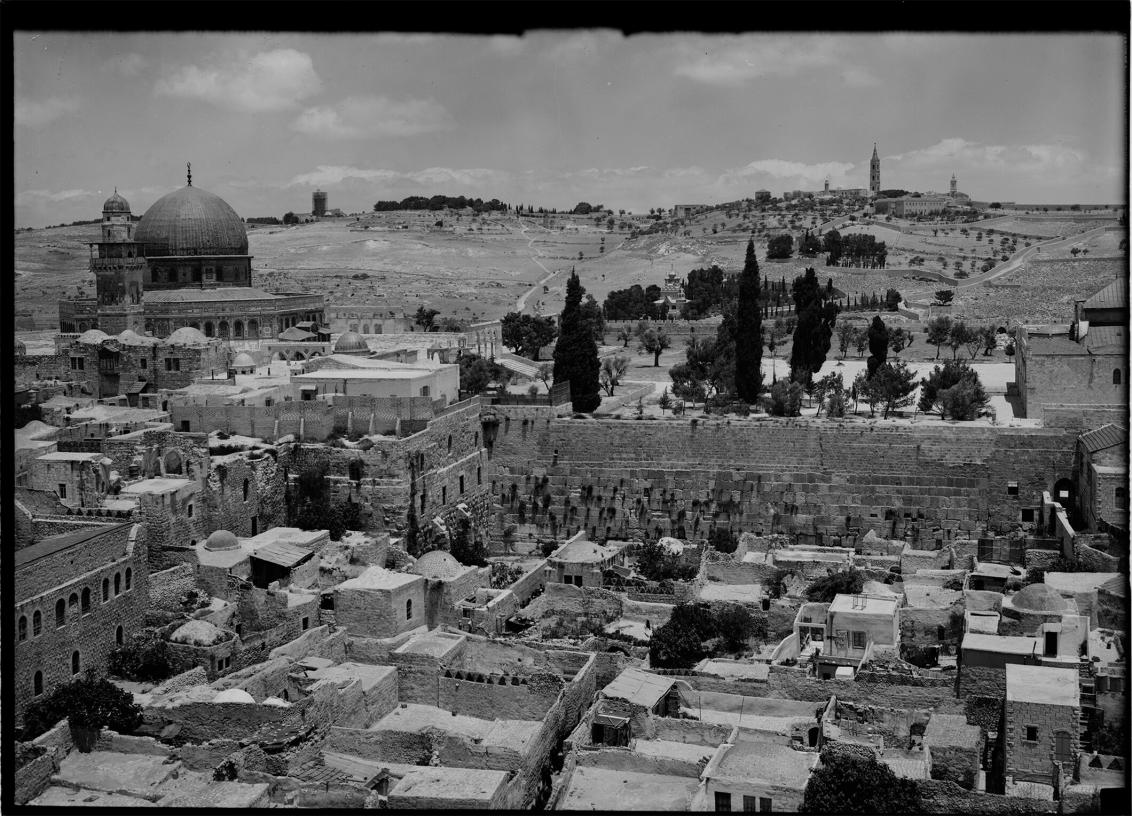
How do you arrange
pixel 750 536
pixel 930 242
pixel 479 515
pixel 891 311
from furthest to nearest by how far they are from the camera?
pixel 930 242, pixel 891 311, pixel 479 515, pixel 750 536

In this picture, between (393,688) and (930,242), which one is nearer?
(393,688)

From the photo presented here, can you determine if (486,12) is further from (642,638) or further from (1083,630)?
(642,638)

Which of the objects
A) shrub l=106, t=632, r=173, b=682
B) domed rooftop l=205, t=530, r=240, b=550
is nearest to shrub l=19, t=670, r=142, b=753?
shrub l=106, t=632, r=173, b=682

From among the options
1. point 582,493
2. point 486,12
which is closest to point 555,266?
point 582,493

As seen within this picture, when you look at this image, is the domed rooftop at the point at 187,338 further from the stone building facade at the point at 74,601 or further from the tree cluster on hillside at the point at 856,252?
the tree cluster on hillside at the point at 856,252

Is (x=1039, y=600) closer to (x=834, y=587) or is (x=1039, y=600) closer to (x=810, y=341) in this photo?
(x=834, y=587)

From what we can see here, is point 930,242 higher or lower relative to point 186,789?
higher
